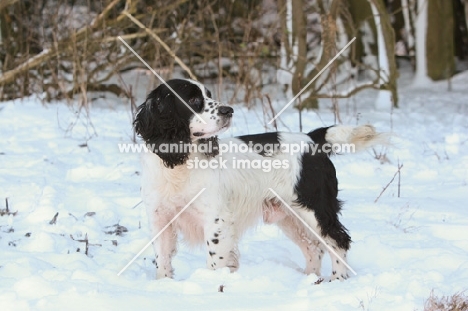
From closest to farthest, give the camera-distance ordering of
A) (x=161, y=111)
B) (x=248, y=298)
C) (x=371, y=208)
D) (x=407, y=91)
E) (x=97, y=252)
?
(x=248, y=298) → (x=161, y=111) → (x=97, y=252) → (x=371, y=208) → (x=407, y=91)

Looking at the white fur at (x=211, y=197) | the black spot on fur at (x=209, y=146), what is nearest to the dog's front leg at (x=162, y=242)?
the white fur at (x=211, y=197)

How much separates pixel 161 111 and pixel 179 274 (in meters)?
0.99

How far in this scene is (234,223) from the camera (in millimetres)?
4719

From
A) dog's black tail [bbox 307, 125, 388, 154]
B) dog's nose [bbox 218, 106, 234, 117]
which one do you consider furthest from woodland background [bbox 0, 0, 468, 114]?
dog's nose [bbox 218, 106, 234, 117]

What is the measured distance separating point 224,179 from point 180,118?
0.43 meters

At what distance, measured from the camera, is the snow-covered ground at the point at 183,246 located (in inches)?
154

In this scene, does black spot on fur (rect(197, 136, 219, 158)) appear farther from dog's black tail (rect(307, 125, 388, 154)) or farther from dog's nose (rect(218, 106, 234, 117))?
dog's black tail (rect(307, 125, 388, 154))

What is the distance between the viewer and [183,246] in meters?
5.35

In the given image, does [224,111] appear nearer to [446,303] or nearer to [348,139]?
[348,139]

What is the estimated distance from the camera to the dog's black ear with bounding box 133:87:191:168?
4.49 m

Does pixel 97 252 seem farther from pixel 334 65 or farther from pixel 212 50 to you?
pixel 212 50

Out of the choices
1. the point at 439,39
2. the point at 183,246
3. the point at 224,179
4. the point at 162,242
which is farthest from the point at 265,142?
the point at 439,39

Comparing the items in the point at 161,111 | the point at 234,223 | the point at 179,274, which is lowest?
the point at 179,274

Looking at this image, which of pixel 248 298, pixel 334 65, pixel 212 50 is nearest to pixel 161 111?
pixel 248 298
